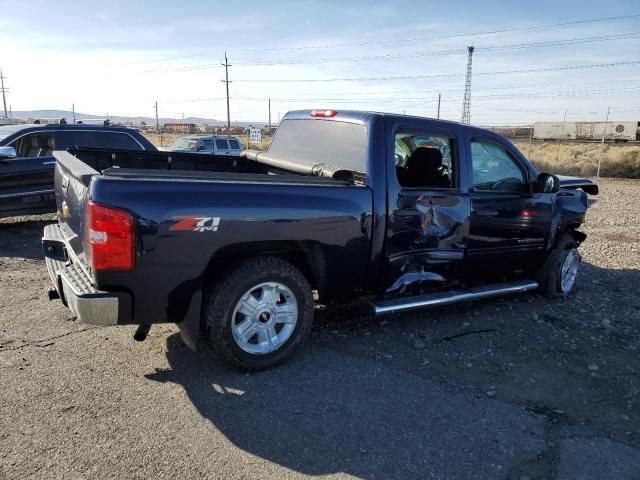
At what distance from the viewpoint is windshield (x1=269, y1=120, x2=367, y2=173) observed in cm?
439

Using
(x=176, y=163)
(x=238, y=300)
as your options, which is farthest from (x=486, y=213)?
(x=176, y=163)

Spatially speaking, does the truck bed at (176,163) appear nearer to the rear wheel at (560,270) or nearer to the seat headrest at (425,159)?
the seat headrest at (425,159)

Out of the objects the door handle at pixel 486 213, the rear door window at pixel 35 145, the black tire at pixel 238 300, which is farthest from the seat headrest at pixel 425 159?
the rear door window at pixel 35 145

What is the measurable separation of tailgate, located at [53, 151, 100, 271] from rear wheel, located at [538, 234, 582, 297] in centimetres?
460

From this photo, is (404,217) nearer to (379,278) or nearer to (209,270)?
(379,278)

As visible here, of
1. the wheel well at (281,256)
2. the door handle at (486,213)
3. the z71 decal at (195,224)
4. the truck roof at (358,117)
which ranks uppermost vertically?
the truck roof at (358,117)

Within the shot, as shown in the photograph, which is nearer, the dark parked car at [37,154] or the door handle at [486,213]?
the door handle at [486,213]

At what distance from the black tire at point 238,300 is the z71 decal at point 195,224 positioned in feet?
1.41

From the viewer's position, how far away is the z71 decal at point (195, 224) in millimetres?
3270

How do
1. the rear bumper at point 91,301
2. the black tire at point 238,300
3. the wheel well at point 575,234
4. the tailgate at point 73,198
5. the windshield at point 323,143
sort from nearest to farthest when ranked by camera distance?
the rear bumper at point 91,301 → the tailgate at point 73,198 → the black tire at point 238,300 → the windshield at point 323,143 → the wheel well at point 575,234

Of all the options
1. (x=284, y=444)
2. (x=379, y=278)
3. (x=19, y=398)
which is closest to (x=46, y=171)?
(x=19, y=398)

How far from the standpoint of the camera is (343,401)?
3.54 metres

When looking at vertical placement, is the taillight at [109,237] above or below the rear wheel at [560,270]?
above

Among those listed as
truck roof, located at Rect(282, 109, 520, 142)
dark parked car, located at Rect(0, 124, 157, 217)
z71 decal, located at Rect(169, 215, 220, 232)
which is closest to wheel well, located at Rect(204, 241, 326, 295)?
z71 decal, located at Rect(169, 215, 220, 232)
